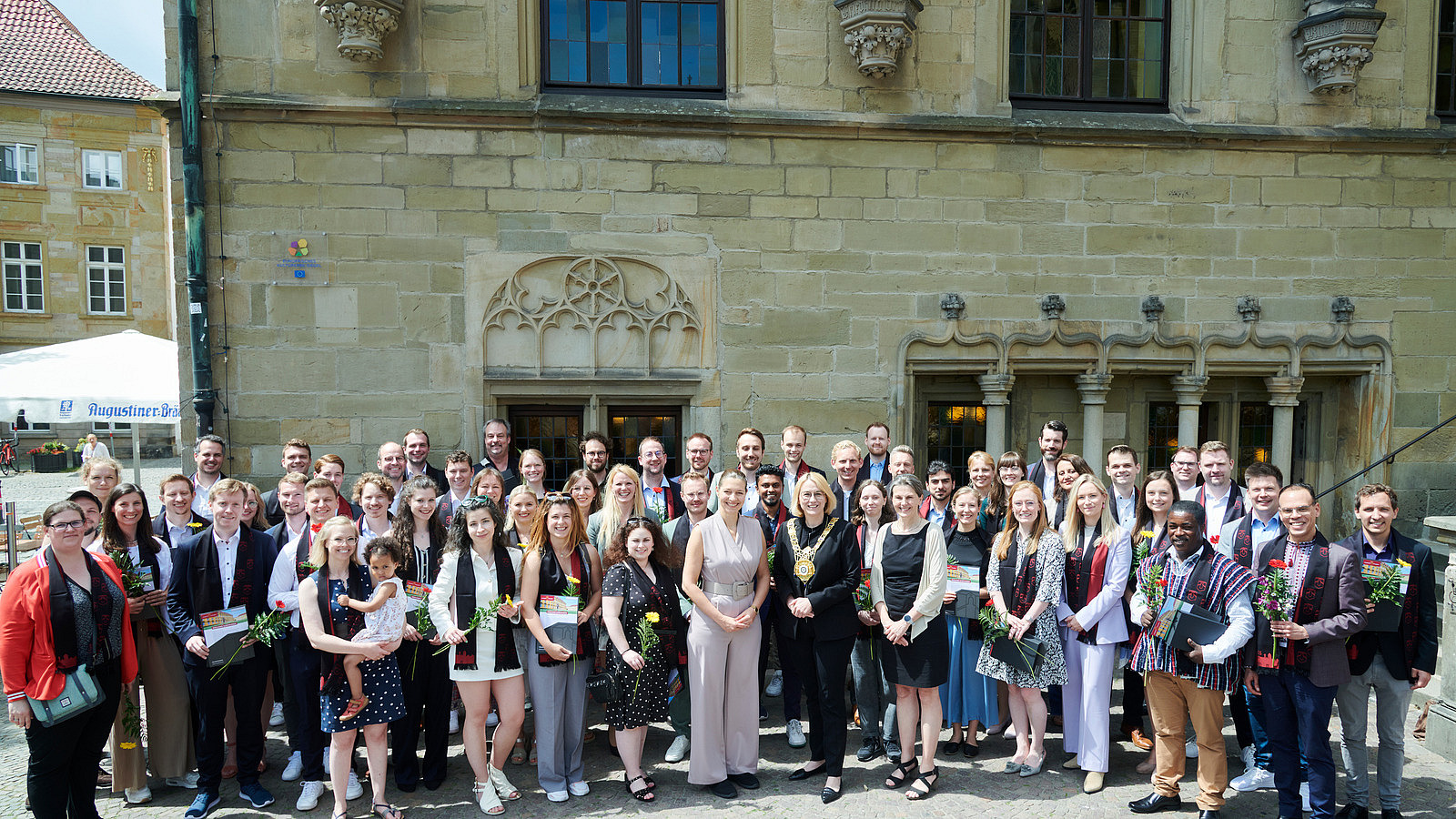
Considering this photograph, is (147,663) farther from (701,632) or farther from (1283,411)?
(1283,411)

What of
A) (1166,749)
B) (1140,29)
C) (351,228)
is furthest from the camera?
(1140,29)

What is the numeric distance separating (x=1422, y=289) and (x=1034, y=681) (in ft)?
20.2

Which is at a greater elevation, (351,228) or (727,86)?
(727,86)

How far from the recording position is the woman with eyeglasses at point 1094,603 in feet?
14.9

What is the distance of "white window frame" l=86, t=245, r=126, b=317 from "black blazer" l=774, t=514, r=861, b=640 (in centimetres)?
2872

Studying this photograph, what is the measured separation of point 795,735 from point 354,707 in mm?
2536

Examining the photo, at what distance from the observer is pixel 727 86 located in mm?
7168

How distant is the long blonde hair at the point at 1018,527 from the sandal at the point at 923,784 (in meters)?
1.21

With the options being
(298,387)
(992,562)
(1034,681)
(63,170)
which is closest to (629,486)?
(992,562)

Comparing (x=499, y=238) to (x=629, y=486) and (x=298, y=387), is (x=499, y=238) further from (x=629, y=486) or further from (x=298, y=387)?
(x=629, y=486)

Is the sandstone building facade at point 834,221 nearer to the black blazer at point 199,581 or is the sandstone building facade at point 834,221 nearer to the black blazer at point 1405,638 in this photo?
the black blazer at point 199,581

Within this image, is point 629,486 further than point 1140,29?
No

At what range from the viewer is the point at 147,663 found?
14.8ft

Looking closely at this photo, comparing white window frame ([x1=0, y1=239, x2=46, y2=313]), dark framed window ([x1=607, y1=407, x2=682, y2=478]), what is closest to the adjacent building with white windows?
white window frame ([x1=0, y1=239, x2=46, y2=313])
